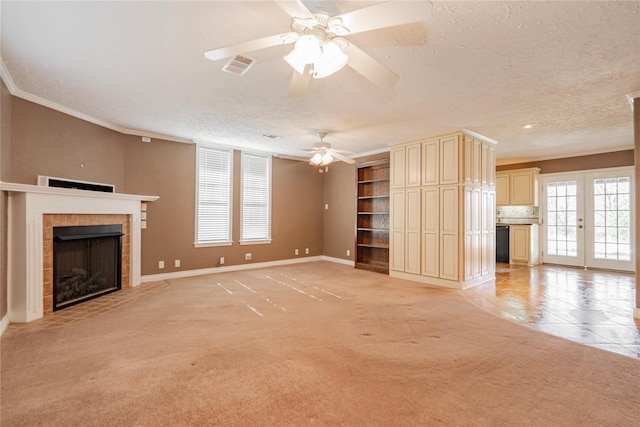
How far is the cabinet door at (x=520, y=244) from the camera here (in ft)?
23.0


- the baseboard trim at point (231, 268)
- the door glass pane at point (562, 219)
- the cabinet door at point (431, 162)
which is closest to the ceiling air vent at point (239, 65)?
the cabinet door at point (431, 162)

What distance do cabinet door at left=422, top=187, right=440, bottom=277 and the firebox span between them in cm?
512

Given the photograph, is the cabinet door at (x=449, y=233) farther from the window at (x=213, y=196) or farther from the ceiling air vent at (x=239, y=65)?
the window at (x=213, y=196)

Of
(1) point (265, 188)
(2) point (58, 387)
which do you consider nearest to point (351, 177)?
(1) point (265, 188)

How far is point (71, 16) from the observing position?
2.11 metres

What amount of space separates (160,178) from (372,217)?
15.0 feet

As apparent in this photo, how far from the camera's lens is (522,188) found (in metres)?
7.34

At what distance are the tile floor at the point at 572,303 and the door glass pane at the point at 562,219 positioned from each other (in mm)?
846

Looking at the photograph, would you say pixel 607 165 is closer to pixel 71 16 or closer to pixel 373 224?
pixel 373 224

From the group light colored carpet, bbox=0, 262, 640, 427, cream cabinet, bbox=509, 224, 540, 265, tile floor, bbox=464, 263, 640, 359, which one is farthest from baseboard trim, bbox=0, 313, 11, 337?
cream cabinet, bbox=509, 224, 540, 265

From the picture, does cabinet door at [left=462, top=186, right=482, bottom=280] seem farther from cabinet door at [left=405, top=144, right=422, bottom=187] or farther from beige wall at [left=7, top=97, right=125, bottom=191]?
beige wall at [left=7, top=97, right=125, bottom=191]

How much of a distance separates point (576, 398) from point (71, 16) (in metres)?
4.43

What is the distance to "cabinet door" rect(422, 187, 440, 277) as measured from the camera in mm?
5090

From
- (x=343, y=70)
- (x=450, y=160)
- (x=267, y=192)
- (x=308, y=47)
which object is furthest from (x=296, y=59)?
(x=267, y=192)
